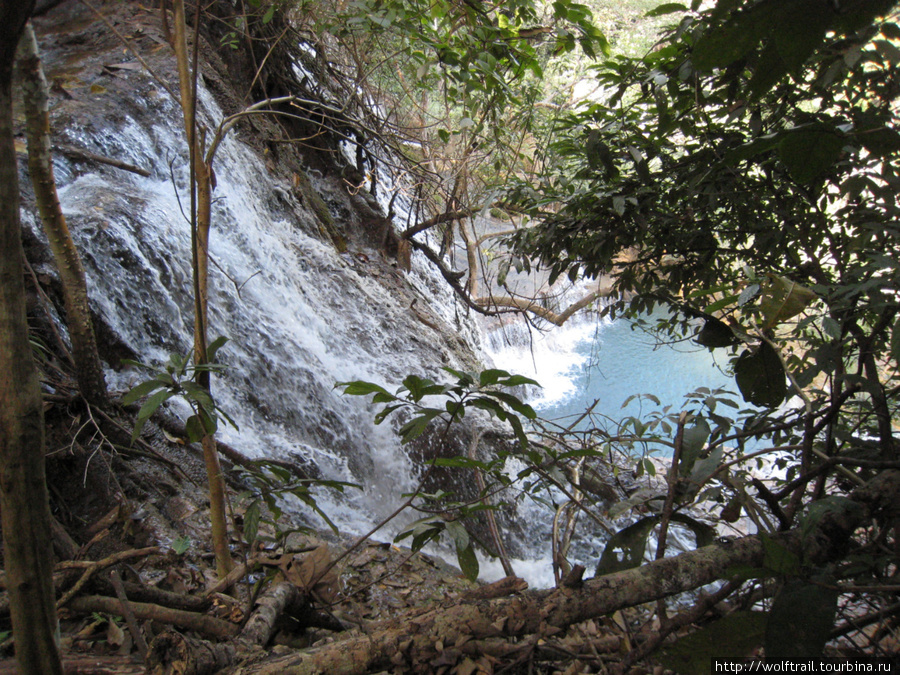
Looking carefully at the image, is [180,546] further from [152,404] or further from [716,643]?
[716,643]

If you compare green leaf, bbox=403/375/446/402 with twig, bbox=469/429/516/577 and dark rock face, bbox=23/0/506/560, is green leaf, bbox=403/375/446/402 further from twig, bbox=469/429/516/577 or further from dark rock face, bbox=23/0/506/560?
dark rock face, bbox=23/0/506/560

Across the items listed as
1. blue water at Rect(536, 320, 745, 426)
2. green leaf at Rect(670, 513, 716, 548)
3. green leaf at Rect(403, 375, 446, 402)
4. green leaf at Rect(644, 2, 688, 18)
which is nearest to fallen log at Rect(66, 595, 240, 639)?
green leaf at Rect(403, 375, 446, 402)

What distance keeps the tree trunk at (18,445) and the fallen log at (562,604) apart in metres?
0.38

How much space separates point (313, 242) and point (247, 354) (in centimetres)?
194

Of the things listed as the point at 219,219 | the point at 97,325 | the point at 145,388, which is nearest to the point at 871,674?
the point at 145,388

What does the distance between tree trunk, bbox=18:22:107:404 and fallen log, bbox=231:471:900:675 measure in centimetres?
129

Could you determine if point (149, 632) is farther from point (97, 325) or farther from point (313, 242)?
point (313, 242)

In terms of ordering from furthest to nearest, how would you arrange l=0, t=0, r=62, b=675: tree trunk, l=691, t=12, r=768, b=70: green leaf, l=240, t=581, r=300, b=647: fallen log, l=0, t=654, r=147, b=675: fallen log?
l=240, t=581, r=300, b=647: fallen log < l=0, t=654, r=147, b=675: fallen log < l=0, t=0, r=62, b=675: tree trunk < l=691, t=12, r=768, b=70: green leaf

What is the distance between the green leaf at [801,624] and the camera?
0.72m

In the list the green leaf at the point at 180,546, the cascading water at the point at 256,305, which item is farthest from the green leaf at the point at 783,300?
the cascading water at the point at 256,305

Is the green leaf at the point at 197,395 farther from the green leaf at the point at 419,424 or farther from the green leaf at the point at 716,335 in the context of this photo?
the green leaf at the point at 716,335

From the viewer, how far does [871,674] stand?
77 centimetres

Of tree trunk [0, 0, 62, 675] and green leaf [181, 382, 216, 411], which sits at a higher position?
green leaf [181, 382, 216, 411]

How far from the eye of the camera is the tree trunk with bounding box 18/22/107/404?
1.14 metres
